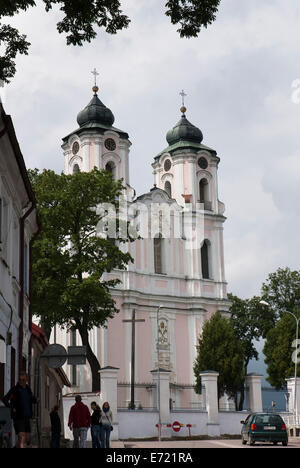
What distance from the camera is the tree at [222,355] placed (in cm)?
5028

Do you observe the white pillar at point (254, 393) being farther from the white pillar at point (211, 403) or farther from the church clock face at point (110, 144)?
the church clock face at point (110, 144)

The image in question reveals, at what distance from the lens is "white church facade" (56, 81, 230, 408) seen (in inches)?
2064

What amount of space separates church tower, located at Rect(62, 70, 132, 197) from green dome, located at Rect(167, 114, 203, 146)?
680cm

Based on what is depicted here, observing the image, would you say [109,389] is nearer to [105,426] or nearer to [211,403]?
[211,403]

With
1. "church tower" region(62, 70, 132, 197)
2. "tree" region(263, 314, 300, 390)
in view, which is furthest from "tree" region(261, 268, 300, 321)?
"church tower" region(62, 70, 132, 197)

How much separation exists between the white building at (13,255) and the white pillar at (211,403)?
46.2ft

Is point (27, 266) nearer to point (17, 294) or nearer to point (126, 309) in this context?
point (17, 294)

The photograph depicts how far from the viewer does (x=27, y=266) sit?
71.3 feet

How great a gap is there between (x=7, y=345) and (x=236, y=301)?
173 ft

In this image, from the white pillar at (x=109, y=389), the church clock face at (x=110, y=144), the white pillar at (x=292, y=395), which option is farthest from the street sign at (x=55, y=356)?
the church clock face at (x=110, y=144)

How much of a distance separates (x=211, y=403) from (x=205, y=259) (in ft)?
83.7

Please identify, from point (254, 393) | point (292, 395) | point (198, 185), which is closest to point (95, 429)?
point (254, 393)

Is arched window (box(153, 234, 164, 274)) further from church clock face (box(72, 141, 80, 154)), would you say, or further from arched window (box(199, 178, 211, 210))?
church clock face (box(72, 141, 80, 154))

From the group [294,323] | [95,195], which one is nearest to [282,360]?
[294,323]
